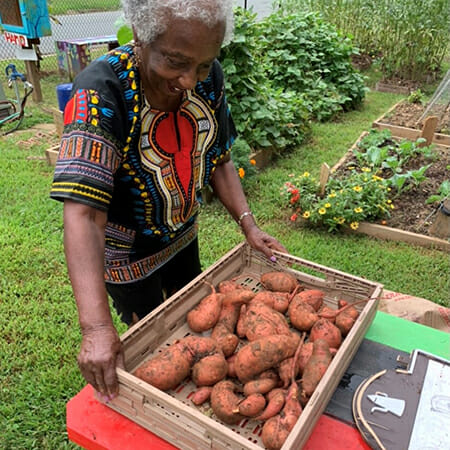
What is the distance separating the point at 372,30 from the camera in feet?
30.6

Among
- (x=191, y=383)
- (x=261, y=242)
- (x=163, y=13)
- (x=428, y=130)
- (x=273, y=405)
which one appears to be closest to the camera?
(x=163, y=13)

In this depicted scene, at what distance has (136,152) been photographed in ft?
4.91

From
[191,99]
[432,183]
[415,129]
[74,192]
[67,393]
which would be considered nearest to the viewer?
[74,192]

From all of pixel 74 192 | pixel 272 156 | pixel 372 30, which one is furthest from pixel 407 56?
pixel 74 192

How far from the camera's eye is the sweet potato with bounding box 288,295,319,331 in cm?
162

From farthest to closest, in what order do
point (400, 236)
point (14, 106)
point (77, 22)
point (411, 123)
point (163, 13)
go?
point (77, 22) < point (14, 106) < point (411, 123) < point (400, 236) < point (163, 13)

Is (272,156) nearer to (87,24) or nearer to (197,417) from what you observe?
(197,417)

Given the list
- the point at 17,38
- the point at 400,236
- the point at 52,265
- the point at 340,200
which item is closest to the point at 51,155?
the point at 52,265

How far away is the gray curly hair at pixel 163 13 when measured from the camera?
3.90 feet

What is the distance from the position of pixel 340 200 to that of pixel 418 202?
→ 93 cm

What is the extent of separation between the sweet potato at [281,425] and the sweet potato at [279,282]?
1.88 ft

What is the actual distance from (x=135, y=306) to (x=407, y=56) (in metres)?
8.61

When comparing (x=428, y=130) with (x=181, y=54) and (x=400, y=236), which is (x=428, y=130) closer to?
(x=400, y=236)

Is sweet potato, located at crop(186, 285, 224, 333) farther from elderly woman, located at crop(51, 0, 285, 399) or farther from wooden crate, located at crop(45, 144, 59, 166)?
wooden crate, located at crop(45, 144, 59, 166)
